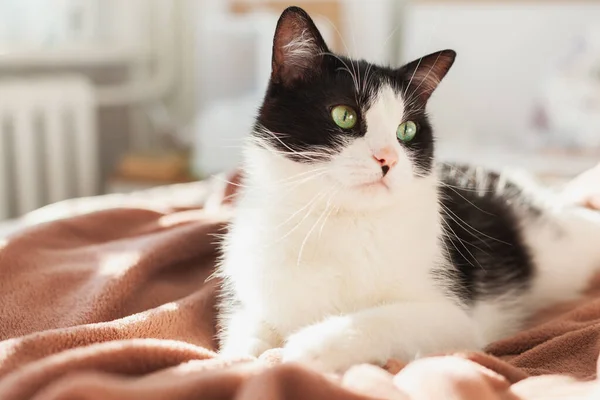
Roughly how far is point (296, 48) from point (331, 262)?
0.34m

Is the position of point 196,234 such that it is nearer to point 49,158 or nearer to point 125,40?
point 49,158

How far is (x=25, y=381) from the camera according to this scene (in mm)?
716

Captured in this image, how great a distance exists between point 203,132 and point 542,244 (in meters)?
1.62

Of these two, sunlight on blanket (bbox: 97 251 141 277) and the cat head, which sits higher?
the cat head

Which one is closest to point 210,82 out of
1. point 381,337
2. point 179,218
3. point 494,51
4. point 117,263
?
point 494,51

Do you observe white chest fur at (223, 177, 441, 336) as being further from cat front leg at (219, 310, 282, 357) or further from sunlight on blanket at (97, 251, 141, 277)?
sunlight on blanket at (97, 251, 141, 277)

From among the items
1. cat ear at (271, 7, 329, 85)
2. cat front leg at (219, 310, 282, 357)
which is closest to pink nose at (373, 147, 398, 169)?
cat ear at (271, 7, 329, 85)

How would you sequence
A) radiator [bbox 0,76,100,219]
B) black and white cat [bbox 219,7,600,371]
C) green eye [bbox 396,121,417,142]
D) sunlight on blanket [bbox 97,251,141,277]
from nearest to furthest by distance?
black and white cat [bbox 219,7,600,371] < green eye [bbox 396,121,417,142] < sunlight on blanket [bbox 97,251,141,277] < radiator [bbox 0,76,100,219]

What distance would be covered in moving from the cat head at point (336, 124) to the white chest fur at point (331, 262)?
0.05m

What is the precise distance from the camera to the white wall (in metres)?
2.75

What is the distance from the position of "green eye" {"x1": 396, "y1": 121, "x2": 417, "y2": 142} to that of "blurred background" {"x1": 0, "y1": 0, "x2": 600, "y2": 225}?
4.43 feet

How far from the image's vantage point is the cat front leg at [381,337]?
853 mm

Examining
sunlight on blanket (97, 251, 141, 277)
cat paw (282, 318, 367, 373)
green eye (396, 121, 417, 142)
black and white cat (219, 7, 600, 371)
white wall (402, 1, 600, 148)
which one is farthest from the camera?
→ white wall (402, 1, 600, 148)

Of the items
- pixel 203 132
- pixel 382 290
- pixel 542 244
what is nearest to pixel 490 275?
pixel 542 244
